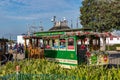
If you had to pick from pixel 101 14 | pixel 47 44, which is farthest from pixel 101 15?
pixel 47 44

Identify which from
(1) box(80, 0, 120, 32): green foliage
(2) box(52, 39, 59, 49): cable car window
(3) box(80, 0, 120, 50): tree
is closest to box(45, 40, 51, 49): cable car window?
(2) box(52, 39, 59, 49): cable car window

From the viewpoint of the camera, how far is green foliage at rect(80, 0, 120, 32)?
36.0 m

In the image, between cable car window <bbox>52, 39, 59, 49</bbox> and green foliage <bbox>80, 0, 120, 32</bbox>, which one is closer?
cable car window <bbox>52, 39, 59, 49</bbox>

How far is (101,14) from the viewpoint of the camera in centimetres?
4244

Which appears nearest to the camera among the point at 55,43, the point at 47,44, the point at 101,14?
the point at 55,43

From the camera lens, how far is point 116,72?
30.6 ft

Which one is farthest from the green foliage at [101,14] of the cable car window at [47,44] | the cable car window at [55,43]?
the cable car window at [55,43]

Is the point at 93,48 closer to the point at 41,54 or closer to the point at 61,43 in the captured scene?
the point at 61,43

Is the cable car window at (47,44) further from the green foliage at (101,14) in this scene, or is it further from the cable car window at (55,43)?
the green foliage at (101,14)

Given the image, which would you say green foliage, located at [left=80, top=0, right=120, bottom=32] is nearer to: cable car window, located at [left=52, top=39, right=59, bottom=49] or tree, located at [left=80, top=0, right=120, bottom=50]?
tree, located at [left=80, top=0, right=120, bottom=50]

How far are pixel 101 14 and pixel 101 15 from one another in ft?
0.45

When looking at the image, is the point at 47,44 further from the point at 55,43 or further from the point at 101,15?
the point at 101,15

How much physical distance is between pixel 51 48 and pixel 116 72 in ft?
43.1

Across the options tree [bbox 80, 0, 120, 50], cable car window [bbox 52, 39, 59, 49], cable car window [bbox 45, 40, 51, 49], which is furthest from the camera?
tree [bbox 80, 0, 120, 50]
